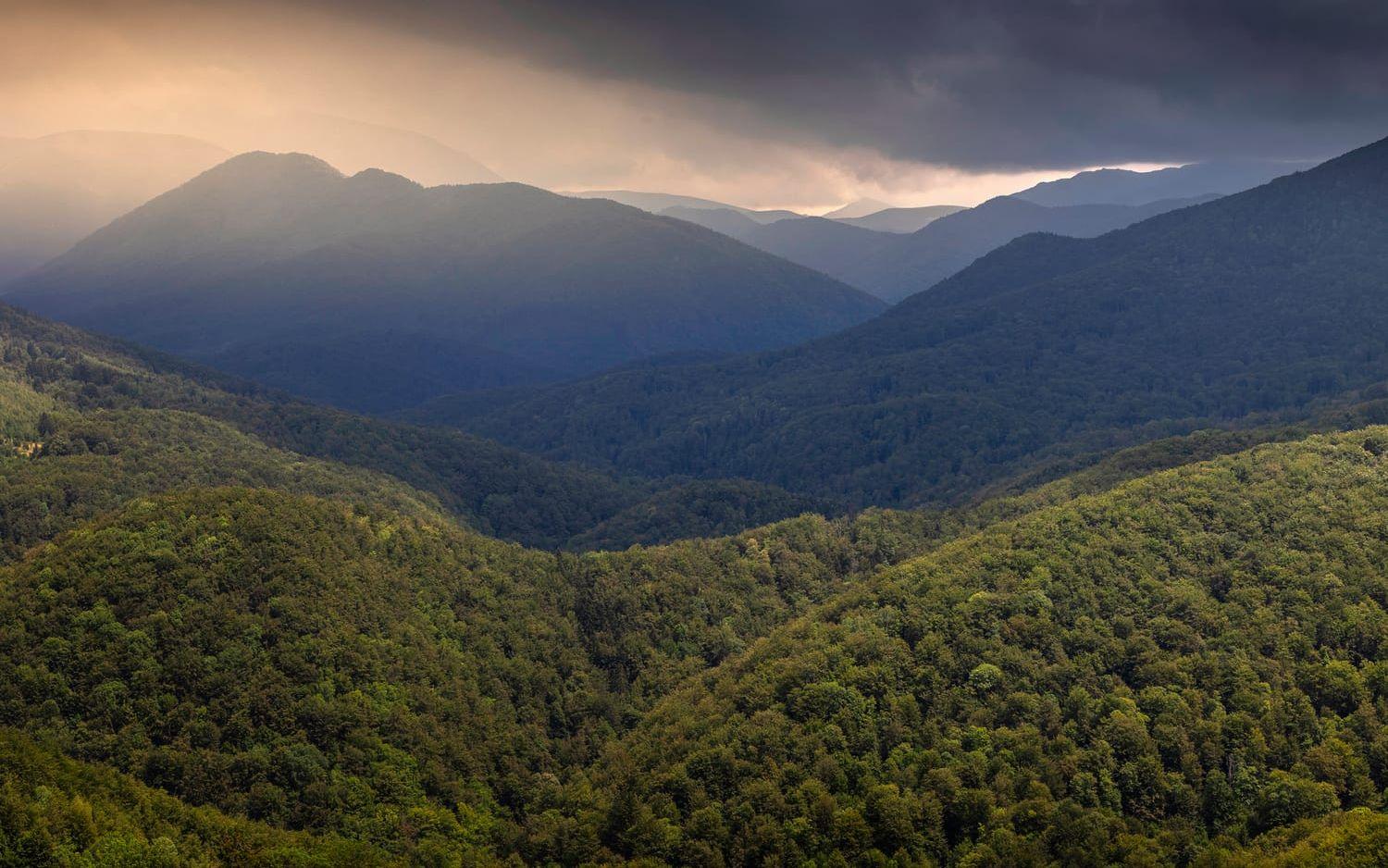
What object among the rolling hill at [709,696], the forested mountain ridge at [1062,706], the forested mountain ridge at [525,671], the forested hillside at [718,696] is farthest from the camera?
the forested mountain ridge at [525,671]

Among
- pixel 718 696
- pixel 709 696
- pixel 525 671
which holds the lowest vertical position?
pixel 525 671

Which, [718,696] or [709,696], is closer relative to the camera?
[718,696]

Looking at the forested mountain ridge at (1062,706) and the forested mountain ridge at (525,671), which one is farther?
the forested mountain ridge at (525,671)

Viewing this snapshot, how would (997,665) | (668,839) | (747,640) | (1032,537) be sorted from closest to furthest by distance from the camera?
(668,839), (997,665), (1032,537), (747,640)

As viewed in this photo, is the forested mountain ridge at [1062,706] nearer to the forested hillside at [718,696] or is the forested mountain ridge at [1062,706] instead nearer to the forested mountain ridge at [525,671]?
the forested hillside at [718,696]

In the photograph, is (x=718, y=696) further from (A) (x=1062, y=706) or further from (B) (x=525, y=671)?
(A) (x=1062, y=706)

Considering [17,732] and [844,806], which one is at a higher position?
[17,732]

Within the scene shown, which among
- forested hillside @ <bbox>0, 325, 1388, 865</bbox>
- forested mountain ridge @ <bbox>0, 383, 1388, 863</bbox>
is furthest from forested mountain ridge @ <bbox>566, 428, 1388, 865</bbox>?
forested mountain ridge @ <bbox>0, 383, 1388, 863</bbox>

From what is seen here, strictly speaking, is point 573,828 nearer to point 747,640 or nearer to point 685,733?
point 685,733

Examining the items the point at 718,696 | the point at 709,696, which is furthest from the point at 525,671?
the point at 718,696

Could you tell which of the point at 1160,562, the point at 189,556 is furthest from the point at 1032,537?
the point at 189,556

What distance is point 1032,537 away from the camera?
109438 mm

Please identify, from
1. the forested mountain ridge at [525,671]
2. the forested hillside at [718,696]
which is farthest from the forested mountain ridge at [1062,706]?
the forested mountain ridge at [525,671]

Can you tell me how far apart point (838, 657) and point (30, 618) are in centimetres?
7053
